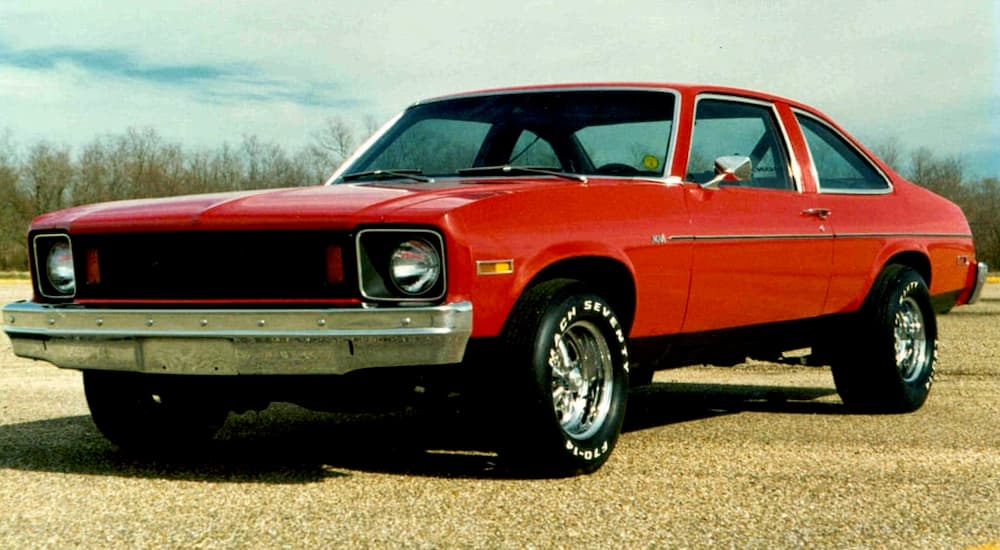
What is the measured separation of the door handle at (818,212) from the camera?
21.5 ft

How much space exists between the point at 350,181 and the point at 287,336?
5.78 feet

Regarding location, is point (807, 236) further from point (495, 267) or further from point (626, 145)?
point (495, 267)

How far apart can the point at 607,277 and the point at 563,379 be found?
544mm

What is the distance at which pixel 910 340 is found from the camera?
7551 millimetres

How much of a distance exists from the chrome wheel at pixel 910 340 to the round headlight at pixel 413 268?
3690 mm

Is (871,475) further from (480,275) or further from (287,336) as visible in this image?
(287,336)

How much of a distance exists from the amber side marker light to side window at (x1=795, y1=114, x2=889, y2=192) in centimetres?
282

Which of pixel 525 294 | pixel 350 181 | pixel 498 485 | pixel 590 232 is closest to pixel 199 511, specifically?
pixel 498 485

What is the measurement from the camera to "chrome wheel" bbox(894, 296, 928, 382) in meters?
7.36

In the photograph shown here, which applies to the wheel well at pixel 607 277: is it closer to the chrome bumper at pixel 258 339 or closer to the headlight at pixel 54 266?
the chrome bumper at pixel 258 339

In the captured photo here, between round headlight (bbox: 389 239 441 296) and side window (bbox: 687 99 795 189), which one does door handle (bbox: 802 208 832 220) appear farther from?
round headlight (bbox: 389 239 441 296)

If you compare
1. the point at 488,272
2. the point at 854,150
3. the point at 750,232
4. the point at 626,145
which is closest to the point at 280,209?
the point at 488,272

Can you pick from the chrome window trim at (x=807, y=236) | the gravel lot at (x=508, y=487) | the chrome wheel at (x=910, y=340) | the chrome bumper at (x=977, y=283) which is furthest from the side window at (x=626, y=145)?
the chrome bumper at (x=977, y=283)

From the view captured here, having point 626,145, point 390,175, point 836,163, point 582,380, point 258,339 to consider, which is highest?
point 626,145
